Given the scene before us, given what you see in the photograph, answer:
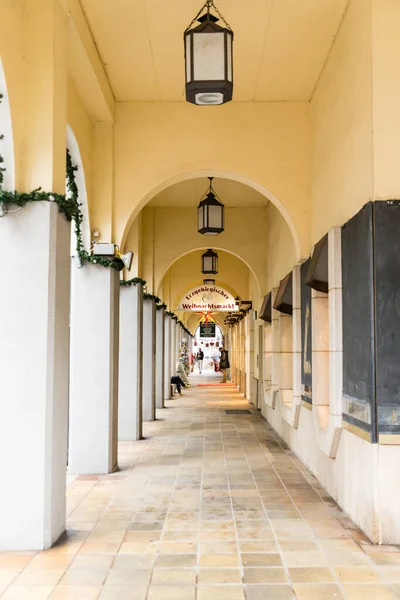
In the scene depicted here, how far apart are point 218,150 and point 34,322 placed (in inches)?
172

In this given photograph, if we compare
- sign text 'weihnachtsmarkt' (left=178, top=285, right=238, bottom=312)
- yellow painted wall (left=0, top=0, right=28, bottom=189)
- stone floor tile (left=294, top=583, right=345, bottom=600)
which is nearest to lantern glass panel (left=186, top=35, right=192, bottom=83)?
yellow painted wall (left=0, top=0, right=28, bottom=189)

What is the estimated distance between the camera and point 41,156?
16.1ft

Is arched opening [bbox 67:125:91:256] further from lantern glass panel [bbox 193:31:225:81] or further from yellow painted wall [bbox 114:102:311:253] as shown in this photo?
lantern glass panel [bbox 193:31:225:81]

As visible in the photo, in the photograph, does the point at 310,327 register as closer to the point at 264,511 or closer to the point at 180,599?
the point at 264,511

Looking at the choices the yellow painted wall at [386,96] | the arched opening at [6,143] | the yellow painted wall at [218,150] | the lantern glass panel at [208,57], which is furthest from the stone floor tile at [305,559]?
the yellow painted wall at [218,150]

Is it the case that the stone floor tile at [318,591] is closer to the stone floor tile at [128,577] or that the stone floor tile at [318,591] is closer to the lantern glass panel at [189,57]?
the stone floor tile at [128,577]

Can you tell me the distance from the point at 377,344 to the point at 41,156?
123 inches

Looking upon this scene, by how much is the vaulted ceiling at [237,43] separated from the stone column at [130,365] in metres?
3.51

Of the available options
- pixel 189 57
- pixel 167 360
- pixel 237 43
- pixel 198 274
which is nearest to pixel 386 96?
pixel 189 57

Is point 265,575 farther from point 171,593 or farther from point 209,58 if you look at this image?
point 209,58

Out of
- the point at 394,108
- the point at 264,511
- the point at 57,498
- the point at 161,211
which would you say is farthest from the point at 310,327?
the point at 161,211

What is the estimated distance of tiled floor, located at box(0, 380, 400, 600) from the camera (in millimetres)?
3986

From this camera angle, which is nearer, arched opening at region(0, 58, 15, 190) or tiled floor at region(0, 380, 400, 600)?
tiled floor at region(0, 380, 400, 600)

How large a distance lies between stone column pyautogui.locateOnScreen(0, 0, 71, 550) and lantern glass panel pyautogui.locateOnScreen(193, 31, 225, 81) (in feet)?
4.01
